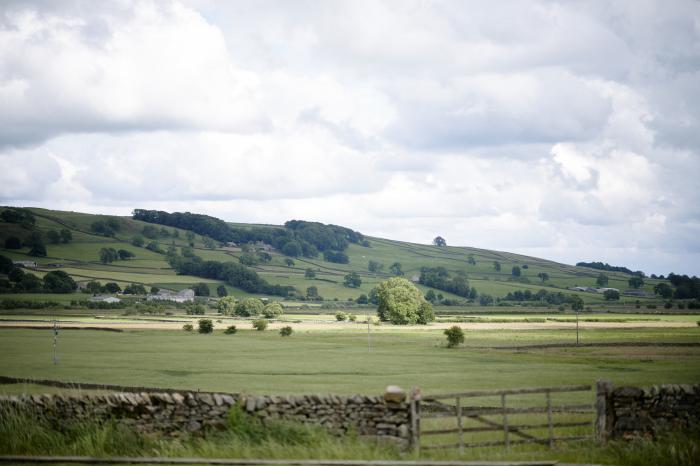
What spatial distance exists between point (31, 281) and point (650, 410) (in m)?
176

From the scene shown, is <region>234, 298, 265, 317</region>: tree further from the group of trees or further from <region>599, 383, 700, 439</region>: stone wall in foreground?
<region>599, 383, 700, 439</region>: stone wall in foreground

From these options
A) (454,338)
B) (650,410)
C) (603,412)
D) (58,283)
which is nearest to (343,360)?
(454,338)

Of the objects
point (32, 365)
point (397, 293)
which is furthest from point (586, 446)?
point (397, 293)

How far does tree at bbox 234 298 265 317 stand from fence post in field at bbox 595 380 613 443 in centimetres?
15681

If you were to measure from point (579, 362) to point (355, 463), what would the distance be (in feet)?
180

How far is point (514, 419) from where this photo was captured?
34.7 meters

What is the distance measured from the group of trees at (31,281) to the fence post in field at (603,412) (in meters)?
167

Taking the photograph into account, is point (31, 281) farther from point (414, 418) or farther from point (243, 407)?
point (414, 418)

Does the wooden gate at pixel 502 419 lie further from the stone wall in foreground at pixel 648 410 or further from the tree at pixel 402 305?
the tree at pixel 402 305

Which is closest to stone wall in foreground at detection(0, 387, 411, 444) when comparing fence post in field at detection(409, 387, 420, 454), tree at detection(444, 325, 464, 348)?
fence post in field at detection(409, 387, 420, 454)

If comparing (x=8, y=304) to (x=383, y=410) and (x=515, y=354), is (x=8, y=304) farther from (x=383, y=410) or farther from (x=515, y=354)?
(x=383, y=410)

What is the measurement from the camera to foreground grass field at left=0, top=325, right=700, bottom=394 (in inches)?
2071

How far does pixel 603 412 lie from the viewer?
2138cm

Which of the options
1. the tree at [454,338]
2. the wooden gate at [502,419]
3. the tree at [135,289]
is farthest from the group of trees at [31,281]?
the wooden gate at [502,419]
